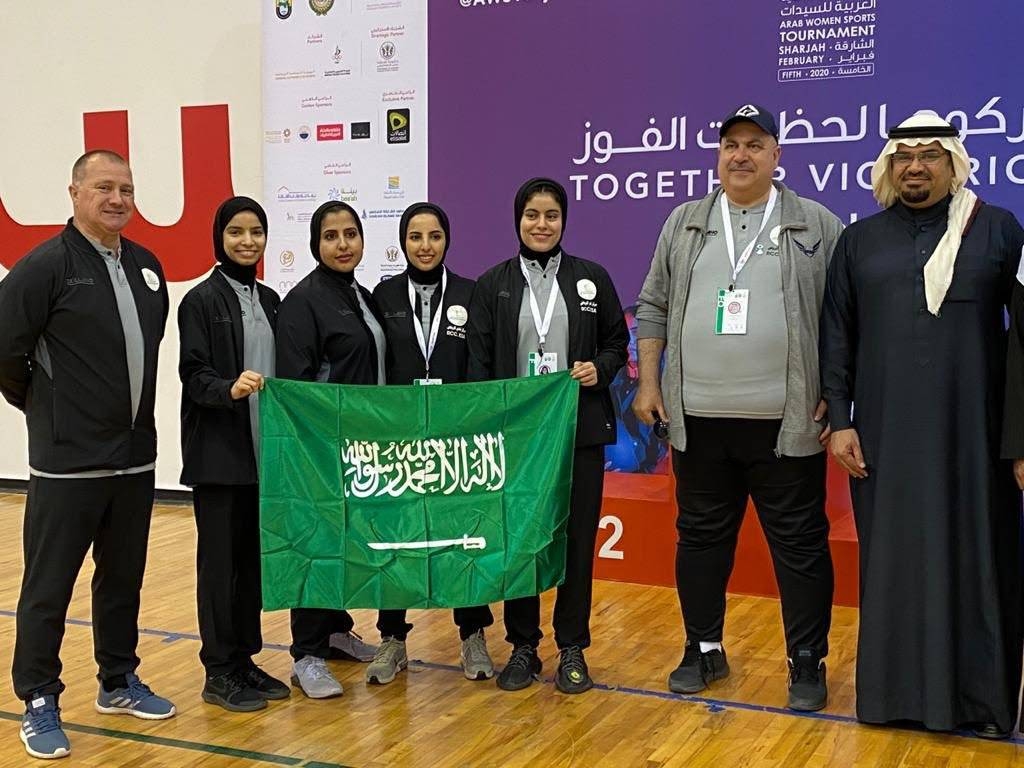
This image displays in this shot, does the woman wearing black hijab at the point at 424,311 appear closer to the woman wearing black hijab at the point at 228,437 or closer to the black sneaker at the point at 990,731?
the woman wearing black hijab at the point at 228,437

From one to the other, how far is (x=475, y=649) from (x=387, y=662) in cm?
29

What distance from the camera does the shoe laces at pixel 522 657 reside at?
370cm

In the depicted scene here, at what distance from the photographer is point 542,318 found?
360 cm

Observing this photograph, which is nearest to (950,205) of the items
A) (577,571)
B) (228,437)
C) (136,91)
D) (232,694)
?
(577,571)

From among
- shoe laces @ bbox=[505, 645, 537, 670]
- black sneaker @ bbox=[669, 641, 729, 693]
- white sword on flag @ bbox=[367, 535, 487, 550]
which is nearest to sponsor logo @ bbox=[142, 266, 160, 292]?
white sword on flag @ bbox=[367, 535, 487, 550]

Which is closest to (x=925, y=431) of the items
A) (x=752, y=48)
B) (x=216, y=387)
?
(x=216, y=387)

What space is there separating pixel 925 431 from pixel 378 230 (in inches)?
154

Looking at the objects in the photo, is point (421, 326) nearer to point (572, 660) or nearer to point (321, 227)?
point (321, 227)

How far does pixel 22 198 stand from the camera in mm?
7512

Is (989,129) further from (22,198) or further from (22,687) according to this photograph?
(22,198)

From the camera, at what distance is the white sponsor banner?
6.39m

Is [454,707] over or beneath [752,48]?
beneath

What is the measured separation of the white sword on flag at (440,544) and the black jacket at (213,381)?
432mm

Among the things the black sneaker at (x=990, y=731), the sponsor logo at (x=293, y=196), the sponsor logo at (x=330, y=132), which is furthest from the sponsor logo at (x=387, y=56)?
the black sneaker at (x=990, y=731)
